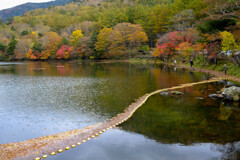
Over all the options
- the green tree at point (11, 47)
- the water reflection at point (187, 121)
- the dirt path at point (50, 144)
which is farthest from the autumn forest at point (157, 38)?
the dirt path at point (50, 144)

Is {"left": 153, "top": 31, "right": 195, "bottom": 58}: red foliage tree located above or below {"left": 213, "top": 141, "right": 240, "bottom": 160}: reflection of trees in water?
above

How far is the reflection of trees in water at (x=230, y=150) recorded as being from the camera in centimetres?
683

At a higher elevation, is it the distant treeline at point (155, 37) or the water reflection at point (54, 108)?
the distant treeline at point (155, 37)

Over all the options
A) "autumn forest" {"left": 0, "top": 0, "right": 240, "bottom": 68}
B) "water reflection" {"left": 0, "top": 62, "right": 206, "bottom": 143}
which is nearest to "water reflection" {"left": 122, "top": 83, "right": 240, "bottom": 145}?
"water reflection" {"left": 0, "top": 62, "right": 206, "bottom": 143}

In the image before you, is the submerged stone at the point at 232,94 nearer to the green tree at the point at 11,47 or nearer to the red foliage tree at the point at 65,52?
the red foliage tree at the point at 65,52

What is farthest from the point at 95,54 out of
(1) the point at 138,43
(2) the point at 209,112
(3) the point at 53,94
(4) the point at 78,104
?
(2) the point at 209,112

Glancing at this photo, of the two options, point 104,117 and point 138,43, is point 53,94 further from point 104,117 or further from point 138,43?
point 138,43

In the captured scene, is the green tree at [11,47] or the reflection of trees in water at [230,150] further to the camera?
the green tree at [11,47]

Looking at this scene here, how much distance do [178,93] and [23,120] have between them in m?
11.5

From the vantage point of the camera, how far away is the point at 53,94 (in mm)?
17438

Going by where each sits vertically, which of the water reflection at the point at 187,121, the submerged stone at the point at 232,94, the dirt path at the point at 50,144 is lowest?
the dirt path at the point at 50,144

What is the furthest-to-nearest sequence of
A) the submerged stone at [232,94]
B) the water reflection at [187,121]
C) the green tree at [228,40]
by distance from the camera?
1. the green tree at [228,40]
2. the submerged stone at [232,94]
3. the water reflection at [187,121]

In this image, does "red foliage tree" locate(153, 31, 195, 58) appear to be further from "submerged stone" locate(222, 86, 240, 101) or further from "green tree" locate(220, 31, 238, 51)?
"submerged stone" locate(222, 86, 240, 101)

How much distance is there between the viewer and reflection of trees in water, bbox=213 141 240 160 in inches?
269
